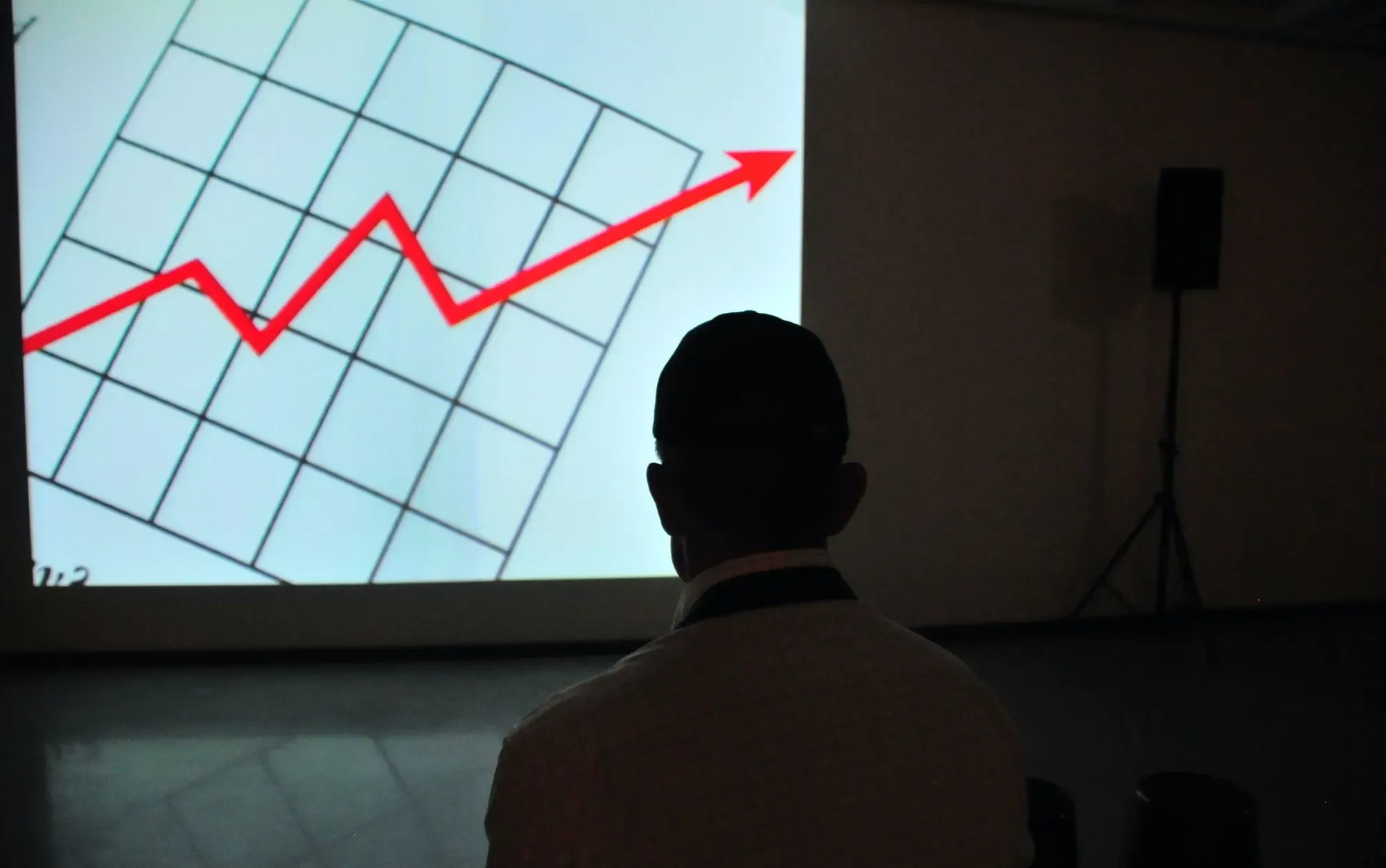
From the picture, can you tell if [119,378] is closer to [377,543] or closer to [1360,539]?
[377,543]

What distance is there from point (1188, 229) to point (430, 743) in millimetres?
3202

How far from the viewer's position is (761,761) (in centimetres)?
58

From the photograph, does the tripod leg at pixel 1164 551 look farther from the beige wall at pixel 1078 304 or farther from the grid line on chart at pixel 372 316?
the grid line on chart at pixel 372 316

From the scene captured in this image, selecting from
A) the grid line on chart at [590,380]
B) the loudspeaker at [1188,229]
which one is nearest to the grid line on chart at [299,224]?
the grid line on chart at [590,380]

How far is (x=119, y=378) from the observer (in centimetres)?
314

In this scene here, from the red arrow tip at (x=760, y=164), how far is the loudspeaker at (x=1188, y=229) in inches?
56.2

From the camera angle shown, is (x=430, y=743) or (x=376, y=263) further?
(x=376, y=263)

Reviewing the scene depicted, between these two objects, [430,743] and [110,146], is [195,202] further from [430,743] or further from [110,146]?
[430,743]

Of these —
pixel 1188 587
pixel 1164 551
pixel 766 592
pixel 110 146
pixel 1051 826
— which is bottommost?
pixel 1051 826

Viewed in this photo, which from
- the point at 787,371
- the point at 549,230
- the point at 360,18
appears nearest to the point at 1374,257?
the point at 549,230

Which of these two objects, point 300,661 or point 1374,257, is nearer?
point 300,661

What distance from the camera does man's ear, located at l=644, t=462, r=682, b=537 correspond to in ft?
2.26

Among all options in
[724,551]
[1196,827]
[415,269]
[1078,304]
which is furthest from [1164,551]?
[724,551]

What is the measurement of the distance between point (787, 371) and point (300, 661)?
3.23m
